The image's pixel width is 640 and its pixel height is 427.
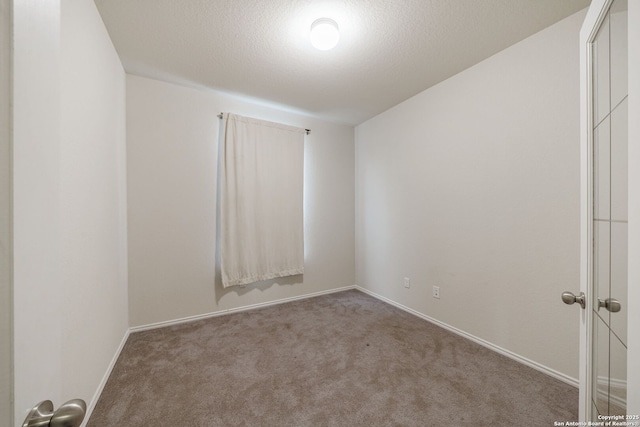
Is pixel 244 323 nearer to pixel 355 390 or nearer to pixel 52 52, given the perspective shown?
pixel 355 390

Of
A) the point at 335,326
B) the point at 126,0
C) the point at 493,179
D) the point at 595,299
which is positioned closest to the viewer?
the point at 595,299

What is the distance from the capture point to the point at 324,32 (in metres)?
1.67

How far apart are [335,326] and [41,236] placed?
7.90 feet

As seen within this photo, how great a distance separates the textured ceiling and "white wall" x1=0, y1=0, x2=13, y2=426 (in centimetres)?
160

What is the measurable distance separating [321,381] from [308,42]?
2472 mm

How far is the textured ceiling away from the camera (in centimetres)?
158

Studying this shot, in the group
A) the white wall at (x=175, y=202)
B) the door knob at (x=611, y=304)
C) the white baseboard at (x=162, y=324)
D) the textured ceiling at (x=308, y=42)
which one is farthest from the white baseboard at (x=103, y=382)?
the textured ceiling at (x=308, y=42)

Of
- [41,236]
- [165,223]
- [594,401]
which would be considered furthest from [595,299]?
[165,223]

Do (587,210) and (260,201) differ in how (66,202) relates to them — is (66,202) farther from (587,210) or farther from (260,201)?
(587,210)

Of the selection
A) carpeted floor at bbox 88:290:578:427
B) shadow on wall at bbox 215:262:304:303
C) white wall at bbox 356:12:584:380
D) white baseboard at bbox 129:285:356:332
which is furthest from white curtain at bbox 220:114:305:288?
white wall at bbox 356:12:584:380

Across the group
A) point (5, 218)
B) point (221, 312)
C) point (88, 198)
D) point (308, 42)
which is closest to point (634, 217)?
point (5, 218)

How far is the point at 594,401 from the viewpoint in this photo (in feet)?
3.20

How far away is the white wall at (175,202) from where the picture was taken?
7.79 feet

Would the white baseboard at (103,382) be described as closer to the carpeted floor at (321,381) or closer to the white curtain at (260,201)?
the carpeted floor at (321,381)
